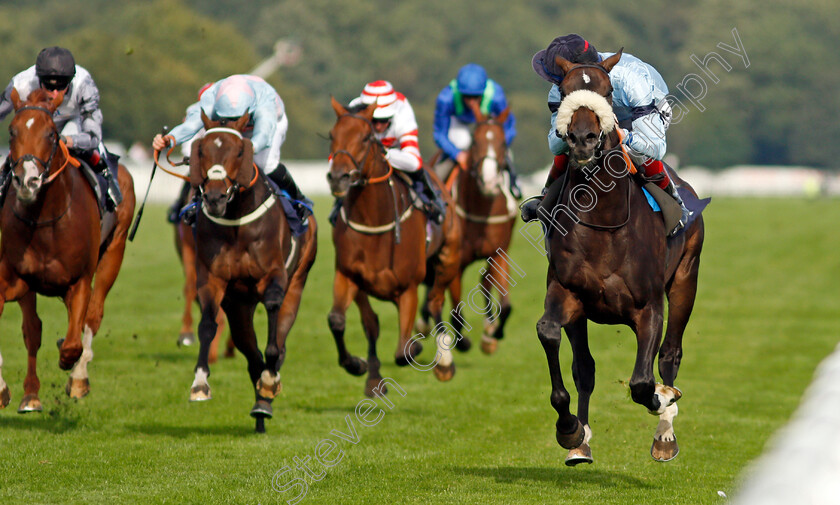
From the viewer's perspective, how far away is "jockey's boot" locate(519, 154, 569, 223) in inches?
259

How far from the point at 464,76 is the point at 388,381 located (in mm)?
3317

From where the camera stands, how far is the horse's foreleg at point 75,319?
754 centimetres

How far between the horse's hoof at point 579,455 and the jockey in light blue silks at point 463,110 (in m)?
5.87

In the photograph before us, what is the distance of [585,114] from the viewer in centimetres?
557

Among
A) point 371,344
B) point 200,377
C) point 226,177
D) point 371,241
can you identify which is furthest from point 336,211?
point 200,377

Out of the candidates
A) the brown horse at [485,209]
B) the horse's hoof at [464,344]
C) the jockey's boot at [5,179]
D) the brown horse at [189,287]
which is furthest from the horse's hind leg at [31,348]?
the horse's hoof at [464,344]

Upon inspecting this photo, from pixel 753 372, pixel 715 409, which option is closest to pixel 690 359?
pixel 753 372

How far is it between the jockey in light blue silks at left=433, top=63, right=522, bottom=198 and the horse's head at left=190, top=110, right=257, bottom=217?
15.2 ft

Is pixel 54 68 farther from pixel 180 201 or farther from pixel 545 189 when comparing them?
pixel 545 189

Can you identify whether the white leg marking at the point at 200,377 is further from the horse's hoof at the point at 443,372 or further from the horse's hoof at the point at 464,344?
the horse's hoof at the point at 464,344

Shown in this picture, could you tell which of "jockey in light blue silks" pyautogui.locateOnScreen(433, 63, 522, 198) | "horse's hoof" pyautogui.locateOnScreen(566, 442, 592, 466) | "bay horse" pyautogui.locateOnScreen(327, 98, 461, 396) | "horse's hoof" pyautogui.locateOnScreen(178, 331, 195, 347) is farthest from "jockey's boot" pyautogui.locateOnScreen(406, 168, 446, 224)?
"horse's hoof" pyautogui.locateOnScreen(178, 331, 195, 347)

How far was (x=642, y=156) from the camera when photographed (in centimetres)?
642

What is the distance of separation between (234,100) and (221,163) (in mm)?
762

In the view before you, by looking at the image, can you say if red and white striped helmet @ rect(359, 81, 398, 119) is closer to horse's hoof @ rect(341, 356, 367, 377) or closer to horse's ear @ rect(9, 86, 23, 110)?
horse's hoof @ rect(341, 356, 367, 377)
